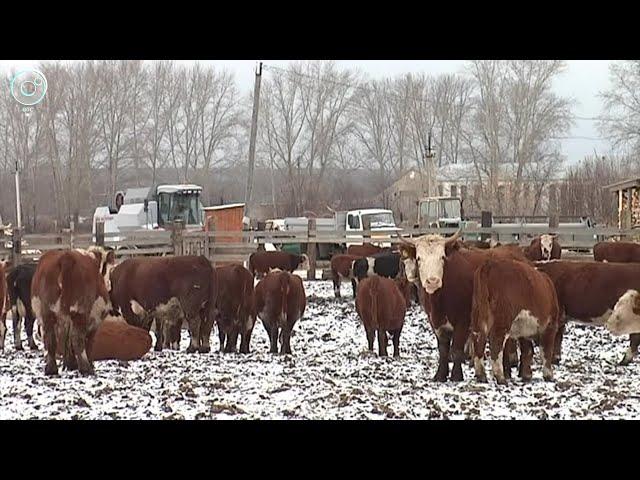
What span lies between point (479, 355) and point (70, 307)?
4536 millimetres

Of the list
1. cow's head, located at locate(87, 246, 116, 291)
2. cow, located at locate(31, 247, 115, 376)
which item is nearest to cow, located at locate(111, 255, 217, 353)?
cow's head, located at locate(87, 246, 116, 291)

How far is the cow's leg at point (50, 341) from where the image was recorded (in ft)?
29.7

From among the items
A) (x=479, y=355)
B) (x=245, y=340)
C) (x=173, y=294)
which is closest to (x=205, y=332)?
(x=245, y=340)

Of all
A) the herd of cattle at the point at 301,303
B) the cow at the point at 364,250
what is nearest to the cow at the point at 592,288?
the herd of cattle at the point at 301,303

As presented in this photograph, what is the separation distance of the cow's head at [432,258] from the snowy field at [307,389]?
108cm

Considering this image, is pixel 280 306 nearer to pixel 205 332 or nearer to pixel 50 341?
pixel 205 332

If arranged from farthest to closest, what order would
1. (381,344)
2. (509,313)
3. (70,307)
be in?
(381,344), (70,307), (509,313)

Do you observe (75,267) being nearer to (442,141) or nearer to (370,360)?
(370,360)

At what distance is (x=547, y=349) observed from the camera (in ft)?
28.8

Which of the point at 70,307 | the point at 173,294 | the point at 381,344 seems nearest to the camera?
the point at 70,307

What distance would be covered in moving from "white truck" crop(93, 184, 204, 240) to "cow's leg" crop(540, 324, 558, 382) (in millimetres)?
21805

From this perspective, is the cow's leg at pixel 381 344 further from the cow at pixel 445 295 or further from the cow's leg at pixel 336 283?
the cow's leg at pixel 336 283

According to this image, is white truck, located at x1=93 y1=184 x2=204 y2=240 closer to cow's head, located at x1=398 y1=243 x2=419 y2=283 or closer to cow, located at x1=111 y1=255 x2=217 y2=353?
cow, located at x1=111 y1=255 x2=217 y2=353

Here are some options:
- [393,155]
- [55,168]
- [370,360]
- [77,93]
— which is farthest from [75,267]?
[393,155]
